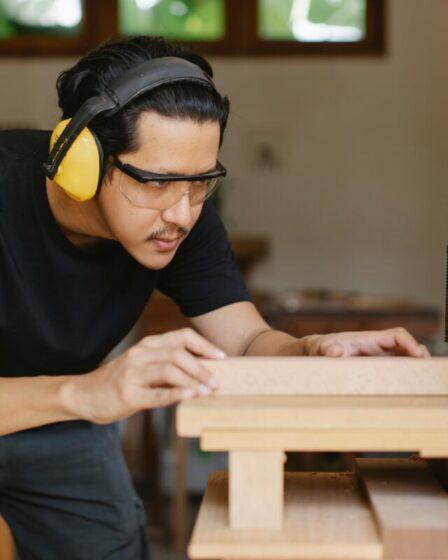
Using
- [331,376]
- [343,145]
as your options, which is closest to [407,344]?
[331,376]

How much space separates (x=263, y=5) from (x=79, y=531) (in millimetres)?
4053

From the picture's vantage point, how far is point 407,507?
1156mm

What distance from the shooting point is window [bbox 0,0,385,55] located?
209 inches

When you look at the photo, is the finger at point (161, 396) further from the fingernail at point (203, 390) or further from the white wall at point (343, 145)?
the white wall at point (343, 145)

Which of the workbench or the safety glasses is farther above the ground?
the safety glasses

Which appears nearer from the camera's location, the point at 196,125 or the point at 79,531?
the point at 196,125

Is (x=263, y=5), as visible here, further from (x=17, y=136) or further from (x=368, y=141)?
(x=17, y=136)

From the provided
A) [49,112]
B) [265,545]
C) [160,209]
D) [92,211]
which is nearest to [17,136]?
[92,211]

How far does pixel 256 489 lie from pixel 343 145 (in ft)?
14.5

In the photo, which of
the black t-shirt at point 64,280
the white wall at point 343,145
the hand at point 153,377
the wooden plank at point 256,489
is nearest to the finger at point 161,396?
the hand at point 153,377

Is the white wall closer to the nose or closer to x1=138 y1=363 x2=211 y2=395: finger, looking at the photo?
the nose

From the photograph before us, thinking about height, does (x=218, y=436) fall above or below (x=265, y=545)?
above

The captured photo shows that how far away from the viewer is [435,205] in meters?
5.38

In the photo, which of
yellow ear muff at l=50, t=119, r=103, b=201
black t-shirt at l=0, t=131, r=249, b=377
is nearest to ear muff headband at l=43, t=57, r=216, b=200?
yellow ear muff at l=50, t=119, r=103, b=201
